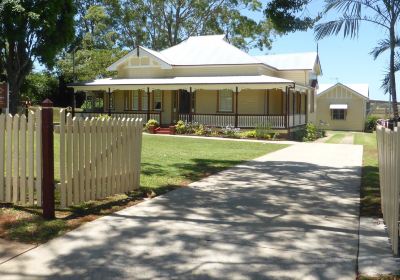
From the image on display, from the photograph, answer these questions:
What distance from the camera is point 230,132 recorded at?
26.7 m

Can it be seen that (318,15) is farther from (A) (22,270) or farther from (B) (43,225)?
(A) (22,270)

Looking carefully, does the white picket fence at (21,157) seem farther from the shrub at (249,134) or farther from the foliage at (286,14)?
the shrub at (249,134)

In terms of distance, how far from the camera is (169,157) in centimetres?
1444

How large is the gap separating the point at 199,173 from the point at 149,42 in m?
41.0

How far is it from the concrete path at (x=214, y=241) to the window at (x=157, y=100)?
2345 centimetres

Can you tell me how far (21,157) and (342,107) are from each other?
1619 inches

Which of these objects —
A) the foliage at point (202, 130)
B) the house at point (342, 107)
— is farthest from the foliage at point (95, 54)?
the house at point (342, 107)

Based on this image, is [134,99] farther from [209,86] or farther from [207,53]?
[209,86]

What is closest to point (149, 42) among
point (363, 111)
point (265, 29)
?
point (265, 29)

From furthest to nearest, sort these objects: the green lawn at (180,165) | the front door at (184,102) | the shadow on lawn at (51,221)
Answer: the front door at (184,102) < the green lawn at (180,165) < the shadow on lawn at (51,221)

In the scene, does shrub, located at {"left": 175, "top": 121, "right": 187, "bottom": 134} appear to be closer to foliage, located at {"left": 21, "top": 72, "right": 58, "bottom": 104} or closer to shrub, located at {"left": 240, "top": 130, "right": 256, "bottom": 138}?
shrub, located at {"left": 240, "top": 130, "right": 256, "bottom": 138}

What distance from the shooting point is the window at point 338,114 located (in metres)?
45.0

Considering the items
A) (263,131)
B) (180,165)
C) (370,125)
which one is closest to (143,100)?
(263,131)

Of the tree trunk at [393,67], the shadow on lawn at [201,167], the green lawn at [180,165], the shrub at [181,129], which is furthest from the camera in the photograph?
the shrub at [181,129]
